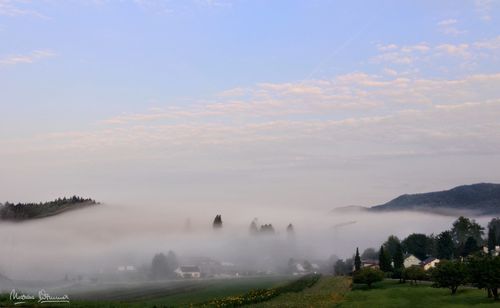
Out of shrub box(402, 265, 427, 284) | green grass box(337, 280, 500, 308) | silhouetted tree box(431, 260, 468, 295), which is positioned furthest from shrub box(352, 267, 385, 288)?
silhouetted tree box(431, 260, 468, 295)

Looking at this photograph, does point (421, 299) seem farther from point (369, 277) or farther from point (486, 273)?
point (369, 277)

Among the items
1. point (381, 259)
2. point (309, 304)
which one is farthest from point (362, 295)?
point (381, 259)

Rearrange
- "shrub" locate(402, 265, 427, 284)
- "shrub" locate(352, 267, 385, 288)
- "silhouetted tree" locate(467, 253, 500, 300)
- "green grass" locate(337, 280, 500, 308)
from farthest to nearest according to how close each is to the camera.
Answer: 1. "shrub" locate(402, 265, 427, 284)
2. "shrub" locate(352, 267, 385, 288)
3. "silhouetted tree" locate(467, 253, 500, 300)
4. "green grass" locate(337, 280, 500, 308)

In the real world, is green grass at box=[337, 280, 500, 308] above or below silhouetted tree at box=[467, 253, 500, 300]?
below

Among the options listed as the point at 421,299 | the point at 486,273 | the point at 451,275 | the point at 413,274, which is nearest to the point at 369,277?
the point at 413,274

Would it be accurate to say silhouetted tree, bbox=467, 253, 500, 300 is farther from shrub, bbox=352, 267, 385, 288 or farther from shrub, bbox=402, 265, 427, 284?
shrub, bbox=352, 267, 385, 288

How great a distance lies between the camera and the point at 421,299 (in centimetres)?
9256

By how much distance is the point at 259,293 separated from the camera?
362 ft

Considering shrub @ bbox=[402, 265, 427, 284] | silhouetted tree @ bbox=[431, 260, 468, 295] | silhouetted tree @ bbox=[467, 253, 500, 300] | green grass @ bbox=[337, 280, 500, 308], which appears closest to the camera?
green grass @ bbox=[337, 280, 500, 308]

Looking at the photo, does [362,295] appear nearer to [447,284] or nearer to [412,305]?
→ [447,284]

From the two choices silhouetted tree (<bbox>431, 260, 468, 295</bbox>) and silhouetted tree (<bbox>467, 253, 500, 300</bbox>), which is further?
silhouetted tree (<bbox>431, 260, 468, 295</bbox>)

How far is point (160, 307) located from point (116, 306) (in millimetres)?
6423

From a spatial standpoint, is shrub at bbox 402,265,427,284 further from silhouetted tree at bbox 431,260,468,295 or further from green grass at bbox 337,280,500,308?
silhouetted tree at bbox 431,260,468,295

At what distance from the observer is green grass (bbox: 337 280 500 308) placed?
83.6 meters
